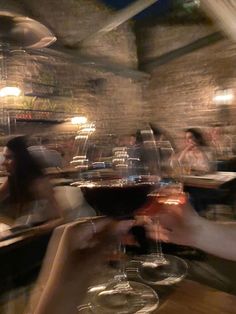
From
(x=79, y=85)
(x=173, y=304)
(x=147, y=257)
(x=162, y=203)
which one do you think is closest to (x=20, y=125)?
(x=79, y=85)

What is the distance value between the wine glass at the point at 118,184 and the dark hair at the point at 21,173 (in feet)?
1.88

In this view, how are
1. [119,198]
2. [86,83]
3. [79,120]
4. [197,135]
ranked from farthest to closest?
1. [197,135]
2. [86,83]
3. [79,120]
4. [119,198]

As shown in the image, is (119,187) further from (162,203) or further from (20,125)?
(20,125)

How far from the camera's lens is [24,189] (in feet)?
3.98

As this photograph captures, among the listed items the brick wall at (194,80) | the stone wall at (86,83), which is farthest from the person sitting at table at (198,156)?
the stone wall at (86,83)

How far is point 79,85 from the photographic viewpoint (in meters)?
1.46

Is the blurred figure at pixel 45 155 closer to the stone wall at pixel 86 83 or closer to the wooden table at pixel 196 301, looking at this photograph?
the stone wall at pixel 86 83

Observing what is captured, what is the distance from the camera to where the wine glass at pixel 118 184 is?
51cm

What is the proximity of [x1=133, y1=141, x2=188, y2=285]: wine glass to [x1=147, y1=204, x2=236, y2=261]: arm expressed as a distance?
0.02 metres

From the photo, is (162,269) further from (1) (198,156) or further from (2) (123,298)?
(1) (198,156)

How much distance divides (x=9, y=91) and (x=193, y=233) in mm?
1288

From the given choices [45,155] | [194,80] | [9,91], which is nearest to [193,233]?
[45,155]

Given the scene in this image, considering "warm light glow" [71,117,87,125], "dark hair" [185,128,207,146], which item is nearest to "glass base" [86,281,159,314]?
"warm light glow" [71,117,87,125]

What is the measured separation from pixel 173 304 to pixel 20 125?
1.52 m
